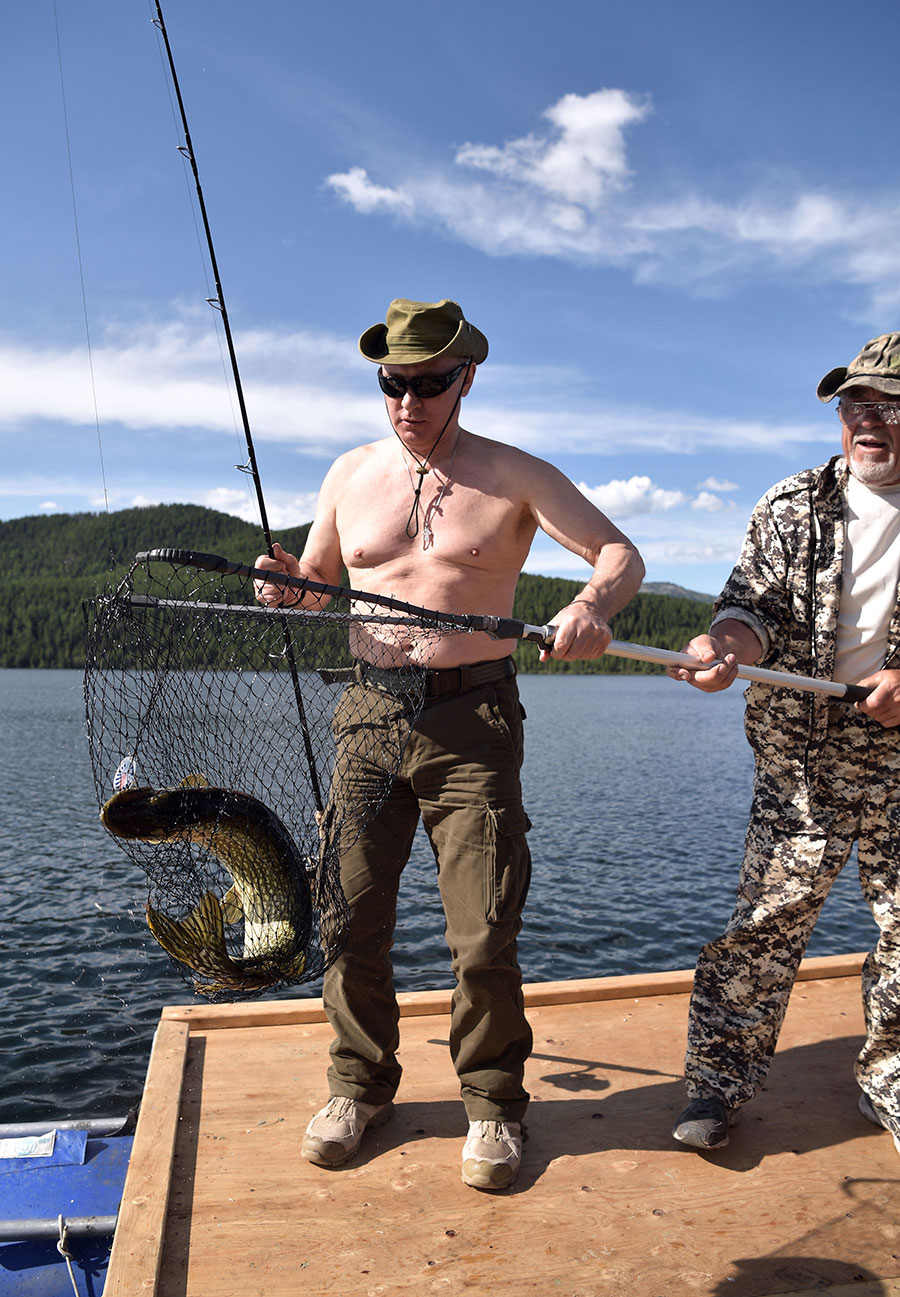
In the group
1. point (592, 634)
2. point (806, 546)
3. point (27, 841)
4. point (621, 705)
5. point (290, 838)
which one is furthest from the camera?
point (621, 705)

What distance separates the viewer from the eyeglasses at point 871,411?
121 inches

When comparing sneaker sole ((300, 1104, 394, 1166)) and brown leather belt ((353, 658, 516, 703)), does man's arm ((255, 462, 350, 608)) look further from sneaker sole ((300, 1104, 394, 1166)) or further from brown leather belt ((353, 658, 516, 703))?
sneaker sole ((300, 1104, 394, 1166))

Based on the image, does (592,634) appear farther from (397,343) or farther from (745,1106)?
(745,1106)

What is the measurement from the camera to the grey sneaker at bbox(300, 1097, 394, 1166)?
3119 mm

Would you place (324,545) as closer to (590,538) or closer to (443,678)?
(443,678)

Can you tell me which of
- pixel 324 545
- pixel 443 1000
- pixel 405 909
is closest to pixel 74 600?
pixel 405 909

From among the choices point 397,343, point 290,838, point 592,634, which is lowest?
point 290,838

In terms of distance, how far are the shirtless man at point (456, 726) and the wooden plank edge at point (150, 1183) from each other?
0.48 m

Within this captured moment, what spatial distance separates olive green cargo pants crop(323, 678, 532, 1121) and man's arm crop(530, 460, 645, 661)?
0.39m

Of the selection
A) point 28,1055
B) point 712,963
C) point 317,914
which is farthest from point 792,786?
point 28,1055

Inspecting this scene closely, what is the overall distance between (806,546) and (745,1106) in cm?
210

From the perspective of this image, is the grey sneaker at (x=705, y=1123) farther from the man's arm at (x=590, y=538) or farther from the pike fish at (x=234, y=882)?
the man's arm at (x=590, y=538)

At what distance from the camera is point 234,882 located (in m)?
3.02

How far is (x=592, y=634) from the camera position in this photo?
284cm
